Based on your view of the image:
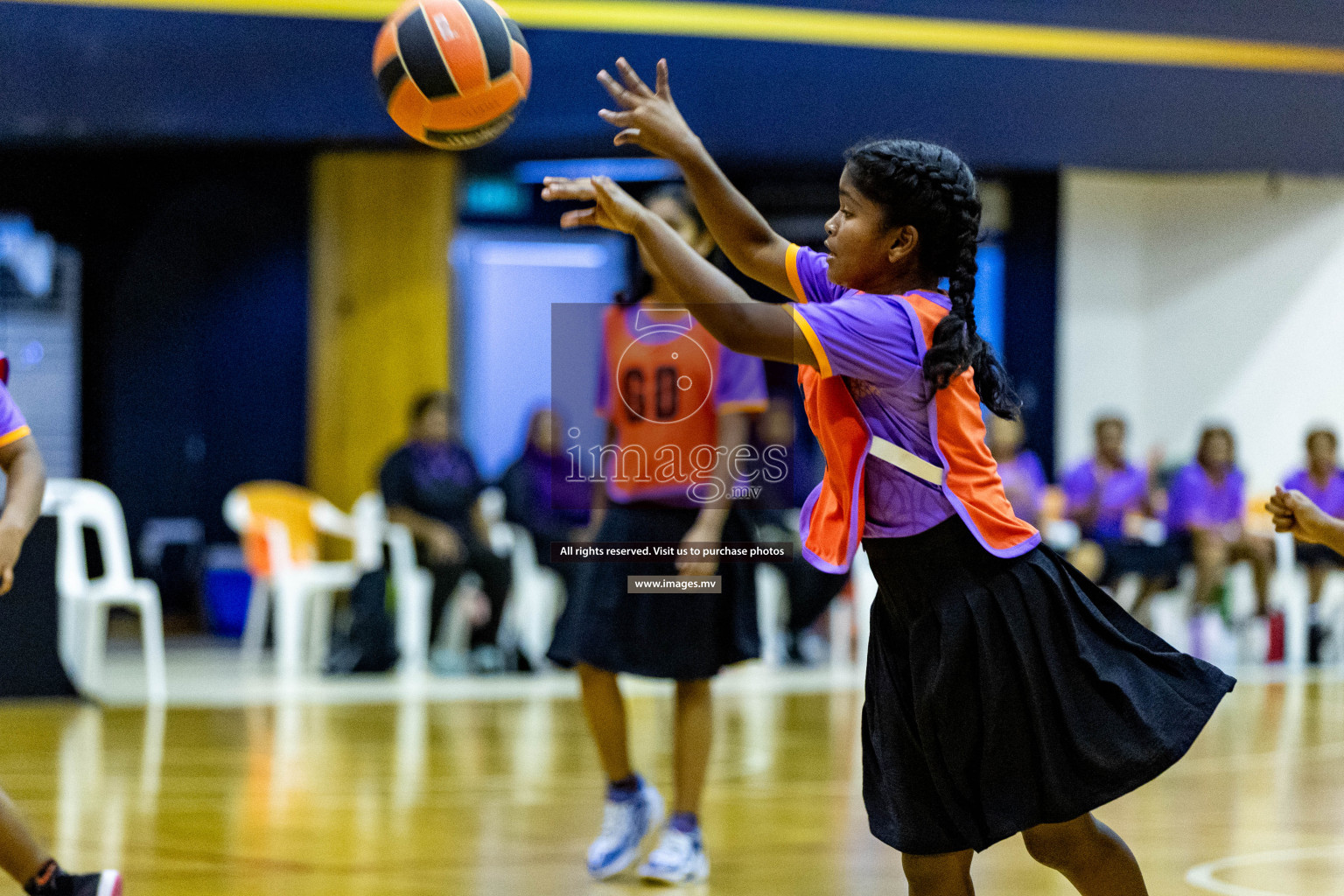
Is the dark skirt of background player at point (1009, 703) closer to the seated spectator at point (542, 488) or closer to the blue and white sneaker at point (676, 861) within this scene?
the blue and white sneaker at point (676, 861)

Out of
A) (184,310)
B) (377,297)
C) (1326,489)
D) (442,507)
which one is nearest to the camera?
(442,507)

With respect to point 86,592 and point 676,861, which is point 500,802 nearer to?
point 676,861

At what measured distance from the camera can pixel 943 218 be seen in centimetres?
213

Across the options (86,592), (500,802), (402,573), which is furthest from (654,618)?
(402,573)

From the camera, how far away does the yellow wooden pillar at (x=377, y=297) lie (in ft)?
30.3

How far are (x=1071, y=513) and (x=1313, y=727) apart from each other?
2.68m

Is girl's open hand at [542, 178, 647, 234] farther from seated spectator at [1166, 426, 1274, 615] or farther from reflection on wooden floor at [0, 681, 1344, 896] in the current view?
seated spectator at [1166, 426, 1274, 615]

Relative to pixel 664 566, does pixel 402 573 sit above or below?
below

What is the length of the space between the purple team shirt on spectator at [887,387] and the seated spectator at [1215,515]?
6739 mm

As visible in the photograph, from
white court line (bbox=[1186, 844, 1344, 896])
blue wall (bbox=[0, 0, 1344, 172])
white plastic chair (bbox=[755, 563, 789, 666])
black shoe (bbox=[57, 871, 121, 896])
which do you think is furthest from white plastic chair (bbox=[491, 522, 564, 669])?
black shoe (bbox=[57, 871, 121, 896])

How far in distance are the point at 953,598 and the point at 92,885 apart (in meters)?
1.66

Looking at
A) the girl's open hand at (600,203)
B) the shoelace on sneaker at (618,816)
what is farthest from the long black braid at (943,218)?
the shoelace on sneaker at (618,816)

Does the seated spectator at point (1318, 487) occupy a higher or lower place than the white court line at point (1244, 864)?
higher

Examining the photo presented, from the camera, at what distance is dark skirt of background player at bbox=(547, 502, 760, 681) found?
3477 millimetres
